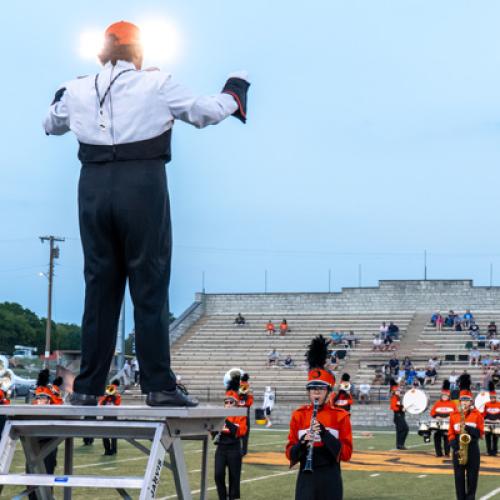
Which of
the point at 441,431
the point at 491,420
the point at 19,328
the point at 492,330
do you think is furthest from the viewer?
the point at 19,328

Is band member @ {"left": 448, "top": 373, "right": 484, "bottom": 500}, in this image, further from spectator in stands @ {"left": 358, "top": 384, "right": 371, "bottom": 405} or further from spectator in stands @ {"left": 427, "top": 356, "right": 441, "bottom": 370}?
spectator in stands @ {"left": 427, "top": 356, "right": 441, "bottom": 370}

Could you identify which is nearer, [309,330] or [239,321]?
[309,330]

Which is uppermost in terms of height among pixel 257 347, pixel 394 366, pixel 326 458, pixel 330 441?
pixel 257 347

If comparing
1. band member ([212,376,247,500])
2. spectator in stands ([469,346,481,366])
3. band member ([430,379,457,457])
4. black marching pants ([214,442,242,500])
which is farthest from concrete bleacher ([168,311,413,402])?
black marching pants ([214,442,242,500])

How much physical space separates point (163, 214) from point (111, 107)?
473mm

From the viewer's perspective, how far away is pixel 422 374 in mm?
36875

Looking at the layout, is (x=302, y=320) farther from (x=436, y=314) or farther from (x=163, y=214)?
(x=163, y=214)

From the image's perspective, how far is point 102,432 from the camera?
3941mm

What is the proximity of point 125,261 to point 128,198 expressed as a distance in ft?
0.95

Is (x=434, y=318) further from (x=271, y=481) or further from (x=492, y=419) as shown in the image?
(x=271, y=481)

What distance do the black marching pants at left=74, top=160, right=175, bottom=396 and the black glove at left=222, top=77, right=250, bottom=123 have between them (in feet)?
1.31

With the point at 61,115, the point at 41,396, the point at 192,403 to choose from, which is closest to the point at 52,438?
the point at 192,403

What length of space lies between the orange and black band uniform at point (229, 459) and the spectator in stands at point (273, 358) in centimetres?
2812

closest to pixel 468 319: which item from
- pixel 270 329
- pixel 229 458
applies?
pixel 270 329
